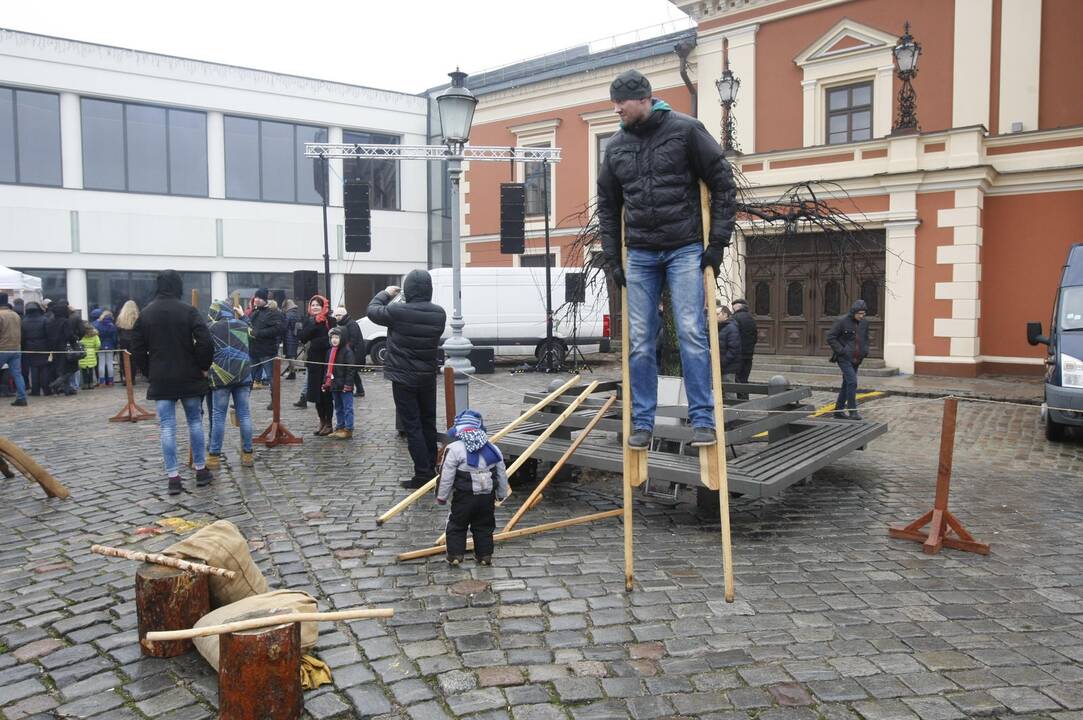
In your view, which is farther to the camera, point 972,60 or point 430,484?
point 972,60

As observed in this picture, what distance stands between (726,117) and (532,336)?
7.66 meters

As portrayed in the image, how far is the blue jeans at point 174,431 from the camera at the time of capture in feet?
23.8

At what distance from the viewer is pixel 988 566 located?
17.2ft

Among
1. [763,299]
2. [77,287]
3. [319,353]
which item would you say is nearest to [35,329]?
[319,353]

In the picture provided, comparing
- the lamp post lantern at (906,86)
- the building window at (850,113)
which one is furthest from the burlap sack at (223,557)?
the building window at (850,113)

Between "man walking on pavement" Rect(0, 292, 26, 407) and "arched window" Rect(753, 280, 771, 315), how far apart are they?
16.7m

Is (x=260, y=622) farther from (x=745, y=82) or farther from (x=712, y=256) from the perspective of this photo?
(x=745, y=82)

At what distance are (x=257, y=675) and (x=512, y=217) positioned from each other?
1764 cm

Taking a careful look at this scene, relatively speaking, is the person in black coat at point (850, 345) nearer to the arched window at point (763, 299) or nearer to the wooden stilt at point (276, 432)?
the wooden stilt at point (276, 432)

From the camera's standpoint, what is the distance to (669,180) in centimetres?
450

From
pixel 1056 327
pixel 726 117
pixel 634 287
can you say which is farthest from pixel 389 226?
pixel 634 287

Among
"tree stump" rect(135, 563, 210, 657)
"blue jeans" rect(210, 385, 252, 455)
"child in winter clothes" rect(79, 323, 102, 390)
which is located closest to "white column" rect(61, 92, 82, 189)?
"child in winter clothes" rect(79, 323, 102, 390)

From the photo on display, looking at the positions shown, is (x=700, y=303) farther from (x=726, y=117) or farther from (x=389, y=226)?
(x=389, y=226)

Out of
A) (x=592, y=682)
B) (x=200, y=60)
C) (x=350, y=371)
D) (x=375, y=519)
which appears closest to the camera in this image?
(x=592, y=682)
